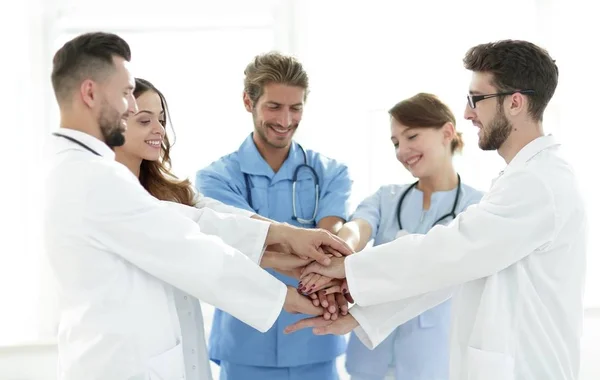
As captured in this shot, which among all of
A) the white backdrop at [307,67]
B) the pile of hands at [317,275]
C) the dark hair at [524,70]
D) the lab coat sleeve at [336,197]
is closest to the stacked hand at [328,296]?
the pile of hands at [317,275]

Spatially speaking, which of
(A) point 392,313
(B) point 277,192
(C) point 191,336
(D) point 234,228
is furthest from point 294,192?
(C) point 191,336

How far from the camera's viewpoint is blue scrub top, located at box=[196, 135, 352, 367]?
267 cm

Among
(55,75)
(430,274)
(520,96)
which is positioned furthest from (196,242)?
(520,96)

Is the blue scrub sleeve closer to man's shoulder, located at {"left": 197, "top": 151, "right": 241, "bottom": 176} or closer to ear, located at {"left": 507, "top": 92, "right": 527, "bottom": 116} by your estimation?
man's shoulder, located at {"left": 197, "top": 151, "right": 241, "bottom": 176}

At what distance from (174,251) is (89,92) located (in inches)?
18.8

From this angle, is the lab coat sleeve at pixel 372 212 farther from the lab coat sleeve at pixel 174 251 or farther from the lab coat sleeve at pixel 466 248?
the lab coat sleeve at pixel 174 251

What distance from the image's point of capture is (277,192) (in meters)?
2.79

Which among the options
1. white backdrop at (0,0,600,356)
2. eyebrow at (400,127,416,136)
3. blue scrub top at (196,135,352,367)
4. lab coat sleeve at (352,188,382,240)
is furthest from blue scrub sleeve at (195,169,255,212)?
white backdrop at (0,0,600,356)

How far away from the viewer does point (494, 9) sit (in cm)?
400

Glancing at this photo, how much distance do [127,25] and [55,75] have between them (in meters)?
2.24

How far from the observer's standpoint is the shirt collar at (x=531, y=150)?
7.04ft

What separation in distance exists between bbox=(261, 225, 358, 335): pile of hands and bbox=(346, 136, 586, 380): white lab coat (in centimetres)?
45

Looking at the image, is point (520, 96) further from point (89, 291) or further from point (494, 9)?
point (494, 9)

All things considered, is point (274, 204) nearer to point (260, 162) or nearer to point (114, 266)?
point (260, 162)
